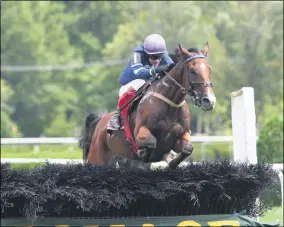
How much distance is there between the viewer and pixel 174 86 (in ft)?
24.2

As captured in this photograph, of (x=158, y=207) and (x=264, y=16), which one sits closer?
(x=158, y=207)

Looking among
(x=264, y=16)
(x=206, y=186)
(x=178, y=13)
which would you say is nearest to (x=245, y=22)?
(x=264, y=16)

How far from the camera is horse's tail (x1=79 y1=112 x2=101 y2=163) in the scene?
30.4 ft

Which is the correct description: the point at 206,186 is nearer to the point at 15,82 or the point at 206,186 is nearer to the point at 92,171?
the point at 92,171

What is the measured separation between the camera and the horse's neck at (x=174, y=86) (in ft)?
24.1

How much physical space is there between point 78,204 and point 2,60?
112 ft

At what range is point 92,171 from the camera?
5.54 m

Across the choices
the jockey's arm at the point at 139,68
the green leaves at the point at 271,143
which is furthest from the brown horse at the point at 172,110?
the green leaves at the point at 271,143

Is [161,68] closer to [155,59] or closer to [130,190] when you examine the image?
[155,59]

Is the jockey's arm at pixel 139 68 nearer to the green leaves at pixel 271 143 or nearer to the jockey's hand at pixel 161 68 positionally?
the jockey's hand at pixel 161 68

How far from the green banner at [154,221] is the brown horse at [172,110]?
1.50 m

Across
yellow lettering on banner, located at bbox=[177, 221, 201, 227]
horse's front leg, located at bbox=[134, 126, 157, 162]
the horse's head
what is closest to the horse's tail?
horse's front leg, located at bbox=[134, 126, 157, 162]

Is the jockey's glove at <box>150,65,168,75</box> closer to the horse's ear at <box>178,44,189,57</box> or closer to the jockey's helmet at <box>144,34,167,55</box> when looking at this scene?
the jockey's helmet at <box>144,34,167,55</box>

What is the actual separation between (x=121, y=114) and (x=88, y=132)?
1451mm
